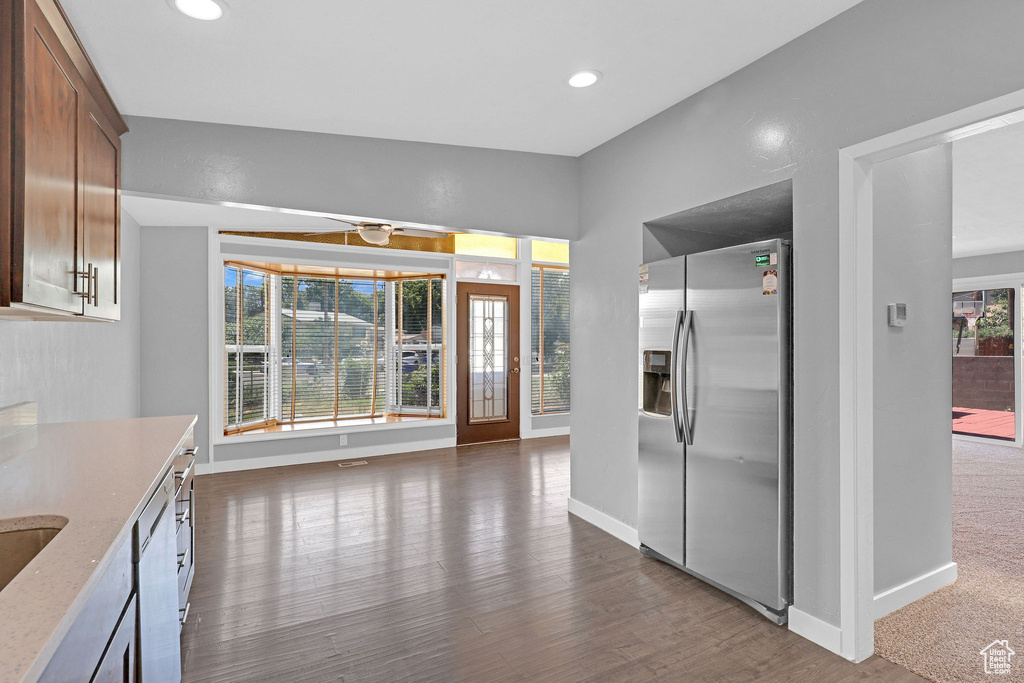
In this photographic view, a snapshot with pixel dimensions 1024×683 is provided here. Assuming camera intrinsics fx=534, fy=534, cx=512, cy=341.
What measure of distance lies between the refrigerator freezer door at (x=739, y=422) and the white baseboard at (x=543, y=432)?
13.8 ft

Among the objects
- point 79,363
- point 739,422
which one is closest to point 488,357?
point 79,363

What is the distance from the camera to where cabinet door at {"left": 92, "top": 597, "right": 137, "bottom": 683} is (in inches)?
45.3

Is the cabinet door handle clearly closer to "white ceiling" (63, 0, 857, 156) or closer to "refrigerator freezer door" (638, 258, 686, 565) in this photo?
"white ceiling" (63, 0, 857, 156)

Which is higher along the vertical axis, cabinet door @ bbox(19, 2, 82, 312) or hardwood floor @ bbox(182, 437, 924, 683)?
cabinet door @ bbox(19, 2, 82, 312)

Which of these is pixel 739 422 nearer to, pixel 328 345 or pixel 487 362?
pixel 487 362

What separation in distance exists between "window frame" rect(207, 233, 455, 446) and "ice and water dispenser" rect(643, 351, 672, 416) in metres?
3.65

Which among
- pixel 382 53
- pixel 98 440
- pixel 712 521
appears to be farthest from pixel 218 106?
pixel 712 521

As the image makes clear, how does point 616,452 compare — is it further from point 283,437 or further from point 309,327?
point 309,327

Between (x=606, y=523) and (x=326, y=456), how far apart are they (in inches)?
136

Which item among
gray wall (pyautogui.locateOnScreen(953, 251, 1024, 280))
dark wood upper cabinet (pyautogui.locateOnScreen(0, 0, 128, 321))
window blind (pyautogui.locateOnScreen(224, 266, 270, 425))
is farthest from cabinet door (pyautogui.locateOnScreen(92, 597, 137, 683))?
gray wall (pyautogui.locateOnScreen(953, 251, 1024, 280))

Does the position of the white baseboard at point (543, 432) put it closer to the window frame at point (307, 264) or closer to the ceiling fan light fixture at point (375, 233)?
the window frame at point (307, 264)

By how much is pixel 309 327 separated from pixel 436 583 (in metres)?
4.17

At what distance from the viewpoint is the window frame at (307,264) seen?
209 inches

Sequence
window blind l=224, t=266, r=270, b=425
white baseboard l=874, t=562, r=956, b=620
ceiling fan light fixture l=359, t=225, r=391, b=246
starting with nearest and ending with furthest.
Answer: white baseboard l=874, t=562, r=956, b=620, ceiling fan light fixture l=359, t=225, r=391, b=246, window blind l=224, t=266, r=270, b=425
